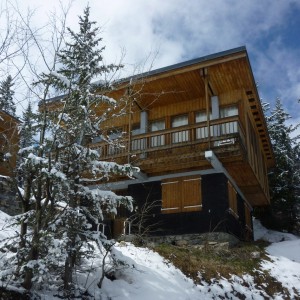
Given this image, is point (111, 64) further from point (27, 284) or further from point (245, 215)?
point (245, 215)

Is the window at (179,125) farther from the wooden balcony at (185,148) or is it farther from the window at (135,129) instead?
the window at (135,129)

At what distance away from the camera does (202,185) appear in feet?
52.4

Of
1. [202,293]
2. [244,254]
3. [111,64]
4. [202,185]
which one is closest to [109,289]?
[202,293]

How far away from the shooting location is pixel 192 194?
52.5ft

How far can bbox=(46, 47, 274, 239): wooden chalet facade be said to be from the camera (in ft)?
48.7

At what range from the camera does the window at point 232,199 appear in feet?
52.5

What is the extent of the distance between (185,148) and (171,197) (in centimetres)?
220

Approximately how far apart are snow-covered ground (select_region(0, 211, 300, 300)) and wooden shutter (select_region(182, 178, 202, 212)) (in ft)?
12.0

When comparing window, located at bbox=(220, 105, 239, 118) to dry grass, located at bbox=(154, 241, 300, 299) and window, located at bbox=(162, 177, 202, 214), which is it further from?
dry grass, located at bbox=(154, 241, 300, 299)

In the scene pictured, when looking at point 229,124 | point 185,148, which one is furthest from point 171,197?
point 229,124

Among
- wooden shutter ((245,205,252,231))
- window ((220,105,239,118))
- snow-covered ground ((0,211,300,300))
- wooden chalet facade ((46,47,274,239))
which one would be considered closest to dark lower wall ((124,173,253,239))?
wooden chalet facade ((46,47,274,239))

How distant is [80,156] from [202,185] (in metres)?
8.69

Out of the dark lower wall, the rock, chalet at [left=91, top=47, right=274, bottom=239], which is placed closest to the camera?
the rock

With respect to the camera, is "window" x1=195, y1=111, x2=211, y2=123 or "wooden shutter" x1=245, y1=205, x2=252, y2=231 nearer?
"window" x1=195, y1=111, x2=211, y2=123
